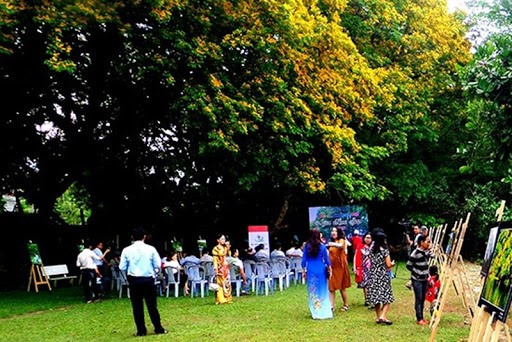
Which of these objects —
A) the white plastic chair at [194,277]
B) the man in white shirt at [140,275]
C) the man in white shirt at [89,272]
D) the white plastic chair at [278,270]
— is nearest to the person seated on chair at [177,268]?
the white plastic chair at [194,277]

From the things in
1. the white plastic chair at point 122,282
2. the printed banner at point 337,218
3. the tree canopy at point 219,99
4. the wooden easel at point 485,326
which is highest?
the tree canopy at point 219,99

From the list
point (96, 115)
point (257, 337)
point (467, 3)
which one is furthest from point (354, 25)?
point (257, 337)

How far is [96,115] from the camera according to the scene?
19.9m

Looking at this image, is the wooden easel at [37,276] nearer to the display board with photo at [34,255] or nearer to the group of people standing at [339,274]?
the display board with photo at [34,255]

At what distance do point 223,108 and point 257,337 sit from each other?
8.21m

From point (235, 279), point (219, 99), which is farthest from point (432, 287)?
point (219, 99)

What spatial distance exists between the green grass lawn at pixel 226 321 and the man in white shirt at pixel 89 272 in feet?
1.30

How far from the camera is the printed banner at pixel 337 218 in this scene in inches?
866

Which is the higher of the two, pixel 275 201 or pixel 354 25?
pixel 354 25

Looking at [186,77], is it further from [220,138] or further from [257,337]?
[257,337]

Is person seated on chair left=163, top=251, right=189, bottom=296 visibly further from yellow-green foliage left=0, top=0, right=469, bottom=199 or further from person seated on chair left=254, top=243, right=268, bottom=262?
yellow-green foliage left=0, top=0, right=469, bottom=199

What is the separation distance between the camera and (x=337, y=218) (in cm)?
2202

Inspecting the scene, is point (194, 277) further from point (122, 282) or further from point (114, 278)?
point (114, 278)

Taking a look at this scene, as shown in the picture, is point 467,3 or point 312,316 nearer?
point 312,316
